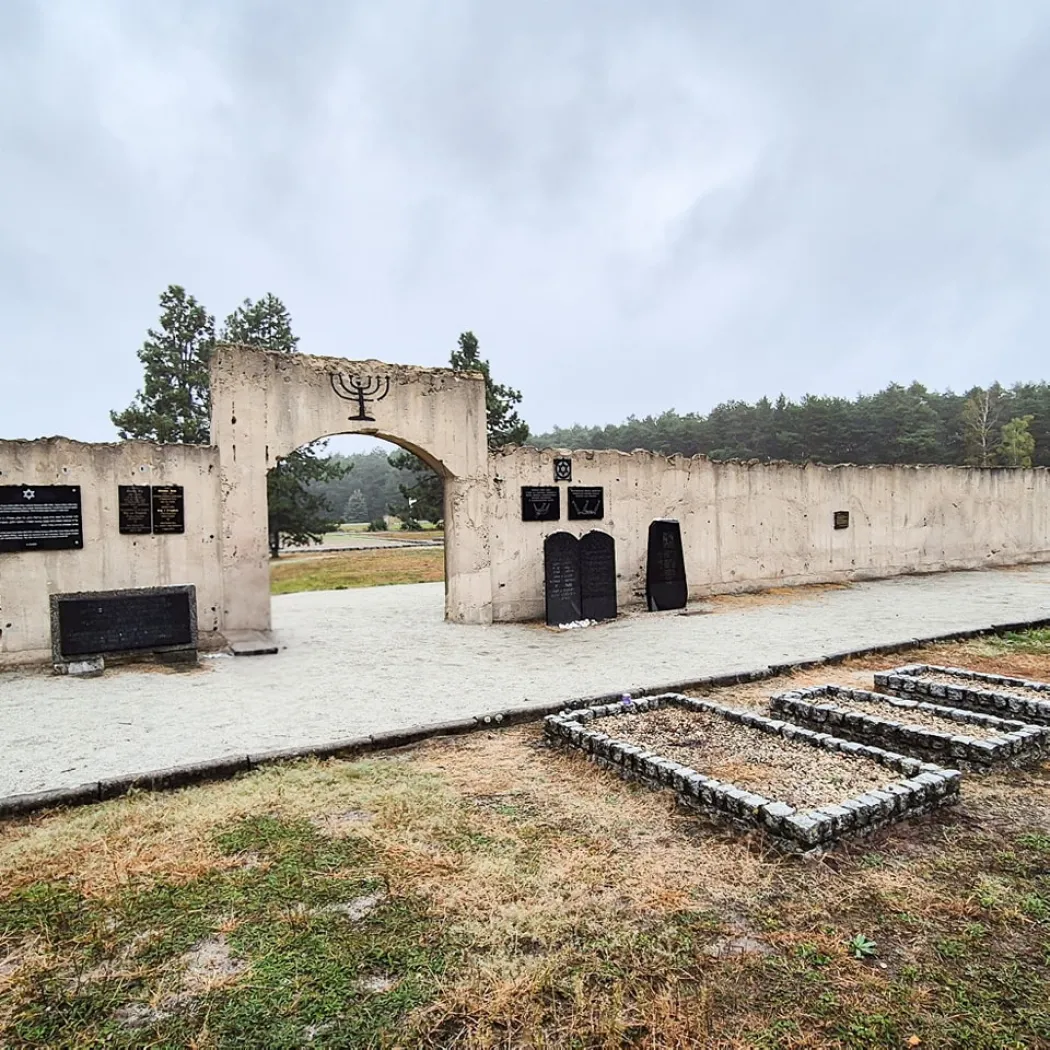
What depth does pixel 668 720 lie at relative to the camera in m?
5.24

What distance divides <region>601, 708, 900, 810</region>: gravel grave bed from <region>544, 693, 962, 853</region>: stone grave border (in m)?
0.08

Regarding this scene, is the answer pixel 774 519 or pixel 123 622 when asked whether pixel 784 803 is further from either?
pixel 774 519

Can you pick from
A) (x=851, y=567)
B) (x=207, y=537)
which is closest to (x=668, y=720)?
(x=207, y=537)

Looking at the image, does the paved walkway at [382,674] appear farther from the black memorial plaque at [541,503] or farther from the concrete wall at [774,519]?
the black memorial plaque at [541,503]

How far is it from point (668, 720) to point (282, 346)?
2424cm

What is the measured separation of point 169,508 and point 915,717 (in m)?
8.23

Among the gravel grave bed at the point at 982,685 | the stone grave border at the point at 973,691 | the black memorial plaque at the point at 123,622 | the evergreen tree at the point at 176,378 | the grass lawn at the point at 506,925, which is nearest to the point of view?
the grass lawn at the point at 506,925

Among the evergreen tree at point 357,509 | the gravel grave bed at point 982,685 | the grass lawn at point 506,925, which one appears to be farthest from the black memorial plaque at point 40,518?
the evergreen tree at point 357,509

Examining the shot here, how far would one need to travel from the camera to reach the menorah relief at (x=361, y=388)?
9641mm

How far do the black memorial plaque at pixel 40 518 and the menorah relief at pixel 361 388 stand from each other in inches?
133

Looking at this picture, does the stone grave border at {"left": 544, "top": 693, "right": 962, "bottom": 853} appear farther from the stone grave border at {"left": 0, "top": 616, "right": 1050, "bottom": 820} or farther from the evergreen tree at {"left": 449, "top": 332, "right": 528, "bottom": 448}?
the evergreen tree at {"left": 449, "top": 332, "right": 528, "bottom": 448}

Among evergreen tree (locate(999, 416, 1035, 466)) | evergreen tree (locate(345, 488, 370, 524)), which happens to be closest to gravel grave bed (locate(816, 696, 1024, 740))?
evergreen tree (locate(999, 416, 1035, 466))

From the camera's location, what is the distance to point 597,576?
10.9 meters

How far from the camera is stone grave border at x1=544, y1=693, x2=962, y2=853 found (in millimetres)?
3331
